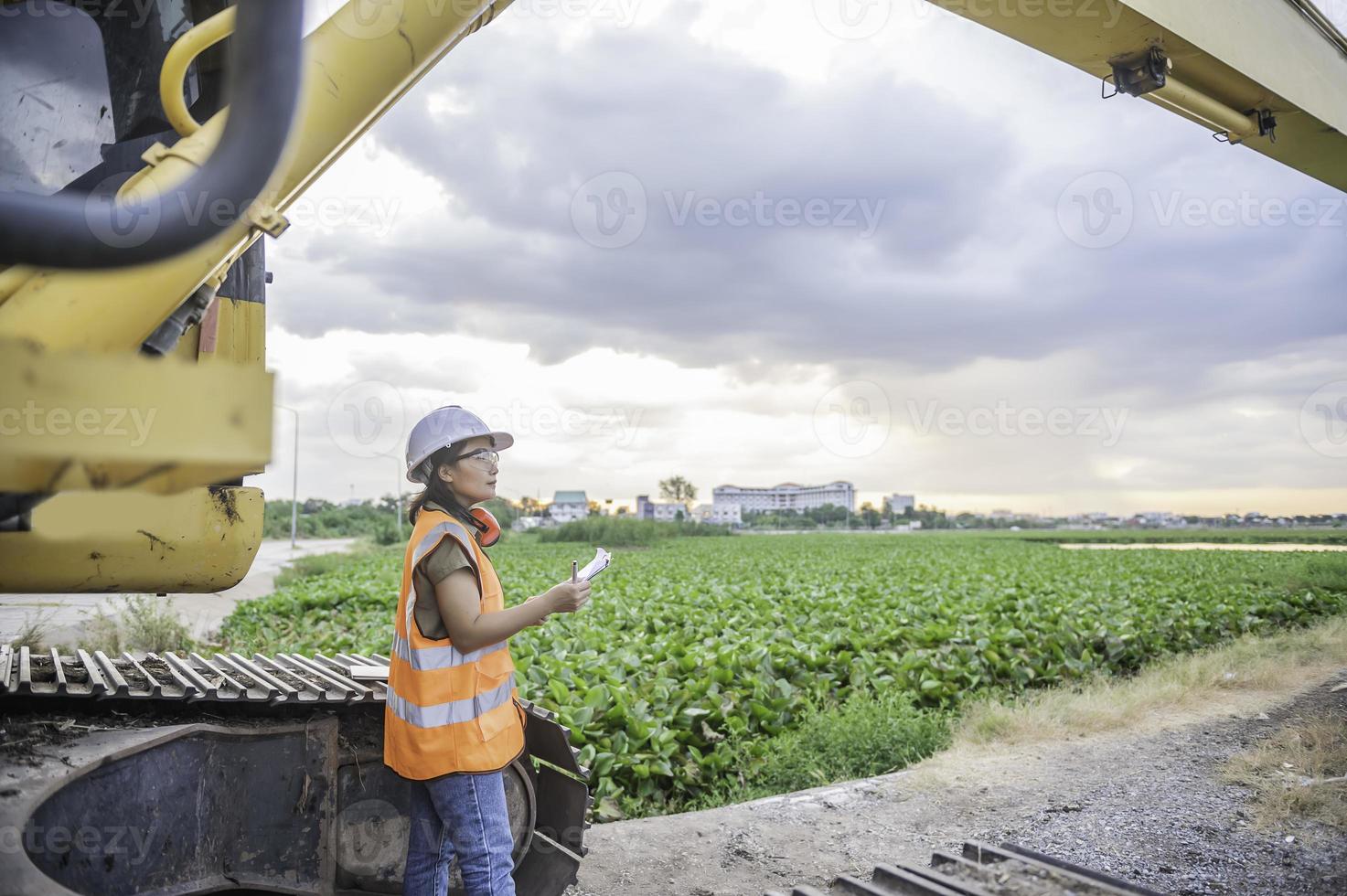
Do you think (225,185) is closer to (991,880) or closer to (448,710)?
(448,710)

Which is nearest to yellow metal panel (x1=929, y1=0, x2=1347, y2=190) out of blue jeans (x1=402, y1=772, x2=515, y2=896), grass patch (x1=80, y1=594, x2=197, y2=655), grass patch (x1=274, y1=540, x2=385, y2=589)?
blue jeans (x1=402, y1=772, x2=515, y2=896)

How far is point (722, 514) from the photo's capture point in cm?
7925

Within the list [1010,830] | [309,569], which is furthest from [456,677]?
[309,569]

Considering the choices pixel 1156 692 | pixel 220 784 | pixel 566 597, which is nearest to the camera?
pixel 566 597

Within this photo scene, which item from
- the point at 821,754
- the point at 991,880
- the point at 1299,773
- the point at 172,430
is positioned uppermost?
the point at 172,430

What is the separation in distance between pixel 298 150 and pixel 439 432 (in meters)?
0.86

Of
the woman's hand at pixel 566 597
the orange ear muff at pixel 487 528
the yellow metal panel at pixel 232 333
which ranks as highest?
the yellow metal panel at pixel 232 333

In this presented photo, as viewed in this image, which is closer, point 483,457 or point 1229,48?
point 483,457

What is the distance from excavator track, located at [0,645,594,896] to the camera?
2719 millimetres

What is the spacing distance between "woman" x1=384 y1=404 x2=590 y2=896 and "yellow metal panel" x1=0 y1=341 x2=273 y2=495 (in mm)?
800

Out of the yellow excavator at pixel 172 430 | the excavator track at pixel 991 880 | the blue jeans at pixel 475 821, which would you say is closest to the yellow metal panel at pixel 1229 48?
the yellow excavator at pixel 172 430

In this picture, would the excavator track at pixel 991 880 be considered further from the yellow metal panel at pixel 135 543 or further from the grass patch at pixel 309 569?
the grass patch at pixel 309 569

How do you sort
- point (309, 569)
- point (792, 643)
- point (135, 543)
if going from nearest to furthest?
point (135, 543) → point (792, 643) → point (309, 569)

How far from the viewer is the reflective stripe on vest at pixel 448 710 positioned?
2.74 metres
